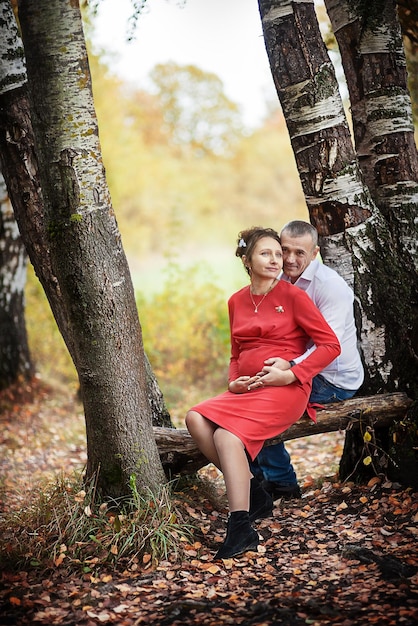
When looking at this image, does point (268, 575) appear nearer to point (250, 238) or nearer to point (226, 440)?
point (226, 440)

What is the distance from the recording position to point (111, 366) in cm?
338

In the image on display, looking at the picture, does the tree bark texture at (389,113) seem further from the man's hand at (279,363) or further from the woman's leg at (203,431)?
the woman's leg at (203,431)

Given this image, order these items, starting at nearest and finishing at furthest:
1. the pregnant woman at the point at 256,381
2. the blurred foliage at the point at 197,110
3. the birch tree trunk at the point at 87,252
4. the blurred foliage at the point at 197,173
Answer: the birch tree trunk at the point at 87,252, the pregnant woman at the point at 256,381, the blurred foliage at the point at 197,173, the blurred foliage at the point at 197,110

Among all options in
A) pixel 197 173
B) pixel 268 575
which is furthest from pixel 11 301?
pixel 197 173

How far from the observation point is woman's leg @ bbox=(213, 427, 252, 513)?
3.27 meters

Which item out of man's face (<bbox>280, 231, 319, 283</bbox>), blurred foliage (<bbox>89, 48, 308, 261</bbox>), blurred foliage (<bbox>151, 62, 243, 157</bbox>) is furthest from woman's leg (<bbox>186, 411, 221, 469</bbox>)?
blurred foliage (<bbox>151, 62, 243, 157</bbox>)

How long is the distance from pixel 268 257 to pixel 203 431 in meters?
1.02

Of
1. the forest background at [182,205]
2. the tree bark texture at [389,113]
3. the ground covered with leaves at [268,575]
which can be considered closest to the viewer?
the ground covered with leaves at [268,575]

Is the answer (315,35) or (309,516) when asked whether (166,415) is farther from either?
(315,35)

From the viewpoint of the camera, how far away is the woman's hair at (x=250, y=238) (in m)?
3.66

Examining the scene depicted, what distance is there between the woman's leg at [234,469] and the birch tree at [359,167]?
1058mm

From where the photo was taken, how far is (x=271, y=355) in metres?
3.58

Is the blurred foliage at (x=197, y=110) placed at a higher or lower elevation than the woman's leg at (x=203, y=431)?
higher

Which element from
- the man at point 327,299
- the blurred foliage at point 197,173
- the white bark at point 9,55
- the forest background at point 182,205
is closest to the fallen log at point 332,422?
the man at point 327,299
